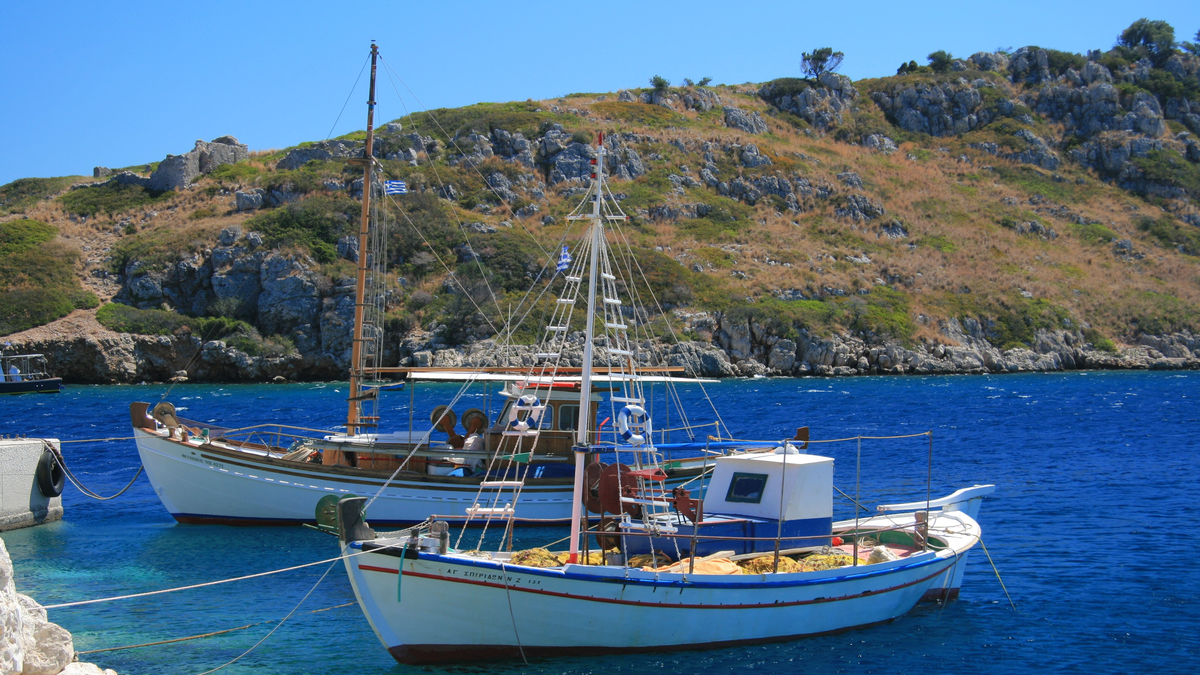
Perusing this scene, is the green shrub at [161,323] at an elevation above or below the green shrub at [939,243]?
below

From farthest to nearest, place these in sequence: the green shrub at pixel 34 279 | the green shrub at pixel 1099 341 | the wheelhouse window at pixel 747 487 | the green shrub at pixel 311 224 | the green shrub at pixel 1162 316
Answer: the green shrub at pixel 1162 316
the green shrub at pixel 1099 341
the green shrub at pixel 311 224
the green shrub at pixel 34 279
the wheelhouse window at pixel 747 487

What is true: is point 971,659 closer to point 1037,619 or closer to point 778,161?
point 1037,619

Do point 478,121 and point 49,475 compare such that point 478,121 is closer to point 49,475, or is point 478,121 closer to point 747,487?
point 49,475

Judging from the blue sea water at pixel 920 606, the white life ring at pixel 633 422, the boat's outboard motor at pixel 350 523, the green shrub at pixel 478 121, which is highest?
the green shrub at pixel 478 121

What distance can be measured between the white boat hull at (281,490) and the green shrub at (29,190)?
10690cm

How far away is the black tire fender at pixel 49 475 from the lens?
81.1ft

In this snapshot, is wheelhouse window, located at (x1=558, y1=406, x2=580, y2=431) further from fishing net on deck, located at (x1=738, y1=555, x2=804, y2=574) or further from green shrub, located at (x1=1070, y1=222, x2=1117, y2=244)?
green shrub, located at (x1=1070, y1=222, x2=1117, y2=244)

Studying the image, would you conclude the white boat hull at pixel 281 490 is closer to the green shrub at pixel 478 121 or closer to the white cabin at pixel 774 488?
the white cabin at pixel 774 488

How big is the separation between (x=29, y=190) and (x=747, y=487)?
134501 mm

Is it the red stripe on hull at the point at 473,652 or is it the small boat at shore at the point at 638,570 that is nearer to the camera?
the small boat at shore at the point at 638,570

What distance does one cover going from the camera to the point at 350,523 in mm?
13914

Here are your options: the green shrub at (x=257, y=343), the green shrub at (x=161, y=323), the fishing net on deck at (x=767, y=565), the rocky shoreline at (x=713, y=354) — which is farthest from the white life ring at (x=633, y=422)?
the green shrub at (x=161, y=323)

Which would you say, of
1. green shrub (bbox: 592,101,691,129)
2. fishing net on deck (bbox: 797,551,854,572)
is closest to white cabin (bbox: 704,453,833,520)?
fishing net on deck (bbox: 797,551,854,572)

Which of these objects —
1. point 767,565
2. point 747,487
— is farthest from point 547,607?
point 747,487
